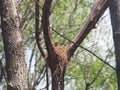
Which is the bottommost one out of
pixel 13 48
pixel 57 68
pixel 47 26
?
pixel 57 68

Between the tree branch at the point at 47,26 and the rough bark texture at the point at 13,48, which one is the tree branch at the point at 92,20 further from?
the rough bark texture at the point at 13,48

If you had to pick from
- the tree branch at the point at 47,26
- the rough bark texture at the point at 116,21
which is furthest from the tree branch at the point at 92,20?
the tree branch at the point at 47,26

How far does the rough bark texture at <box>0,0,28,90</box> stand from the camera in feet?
7.71

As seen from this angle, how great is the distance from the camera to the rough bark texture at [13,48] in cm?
235

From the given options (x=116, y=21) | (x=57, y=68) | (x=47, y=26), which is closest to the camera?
(x=47, y=26)

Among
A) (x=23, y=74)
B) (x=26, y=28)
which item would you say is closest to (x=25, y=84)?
(x=23, y=74)

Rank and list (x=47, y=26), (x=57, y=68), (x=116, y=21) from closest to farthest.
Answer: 1. (x=47, y=26)
2. (x=57, y=68)
3. (x=116, y=21)

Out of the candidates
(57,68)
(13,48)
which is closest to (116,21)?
(57,68)

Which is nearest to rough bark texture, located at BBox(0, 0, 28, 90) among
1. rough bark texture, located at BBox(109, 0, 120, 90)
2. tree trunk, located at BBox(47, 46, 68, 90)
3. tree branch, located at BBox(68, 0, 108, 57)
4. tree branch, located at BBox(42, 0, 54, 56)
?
tree branch, located at BBox(42, 0, 54, 56)

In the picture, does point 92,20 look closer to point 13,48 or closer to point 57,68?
point 57,68

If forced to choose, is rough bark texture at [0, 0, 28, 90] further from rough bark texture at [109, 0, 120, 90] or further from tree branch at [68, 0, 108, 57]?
rough bark texture at [109, 0, 120, 90]

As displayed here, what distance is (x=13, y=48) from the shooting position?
7.97ft

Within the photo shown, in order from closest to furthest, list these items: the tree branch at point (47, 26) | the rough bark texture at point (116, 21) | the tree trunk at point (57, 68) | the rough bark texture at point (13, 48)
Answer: the tree branch at point (47, 26), the rough bark texture at point (13, 48), the tree trunk at point (57, 68), the rough bark texture at point (116, 21)

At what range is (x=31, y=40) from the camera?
671 centimetres
